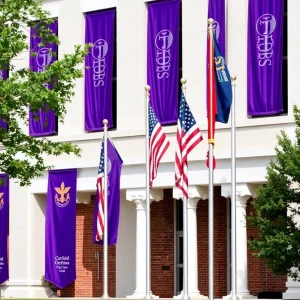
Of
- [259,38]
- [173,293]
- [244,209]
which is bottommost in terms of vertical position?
[173,293]

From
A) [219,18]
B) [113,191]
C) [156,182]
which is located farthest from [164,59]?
[113,191]

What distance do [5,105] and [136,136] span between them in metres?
11.7

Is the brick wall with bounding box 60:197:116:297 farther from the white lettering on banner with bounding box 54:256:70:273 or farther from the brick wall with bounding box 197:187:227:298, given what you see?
the brick wall with bounding box 197:187:227:298

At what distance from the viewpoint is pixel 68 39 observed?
48.6m

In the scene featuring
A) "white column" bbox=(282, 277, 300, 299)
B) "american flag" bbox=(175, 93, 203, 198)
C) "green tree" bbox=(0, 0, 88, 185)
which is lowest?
"white column" bbox=(282, 277, 300, 299)

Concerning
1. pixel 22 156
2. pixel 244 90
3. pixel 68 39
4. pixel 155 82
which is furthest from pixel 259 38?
pixel 22 156

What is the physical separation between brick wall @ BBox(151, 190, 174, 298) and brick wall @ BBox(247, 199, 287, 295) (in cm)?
390

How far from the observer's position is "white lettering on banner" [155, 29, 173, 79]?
44656 mm

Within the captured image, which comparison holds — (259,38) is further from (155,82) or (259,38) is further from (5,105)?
(5,105)

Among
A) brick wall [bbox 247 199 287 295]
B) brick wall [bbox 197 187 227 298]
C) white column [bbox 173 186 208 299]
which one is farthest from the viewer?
brick wall [bbox 197 187 227 298]

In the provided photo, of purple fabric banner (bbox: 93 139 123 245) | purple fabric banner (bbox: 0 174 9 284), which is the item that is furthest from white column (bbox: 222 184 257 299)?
purple fabric banner (bbox: 0 174 9 284)

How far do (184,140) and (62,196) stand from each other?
41.9 ft

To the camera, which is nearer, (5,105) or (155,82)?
(5,105)

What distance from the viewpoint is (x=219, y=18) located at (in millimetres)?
42844
